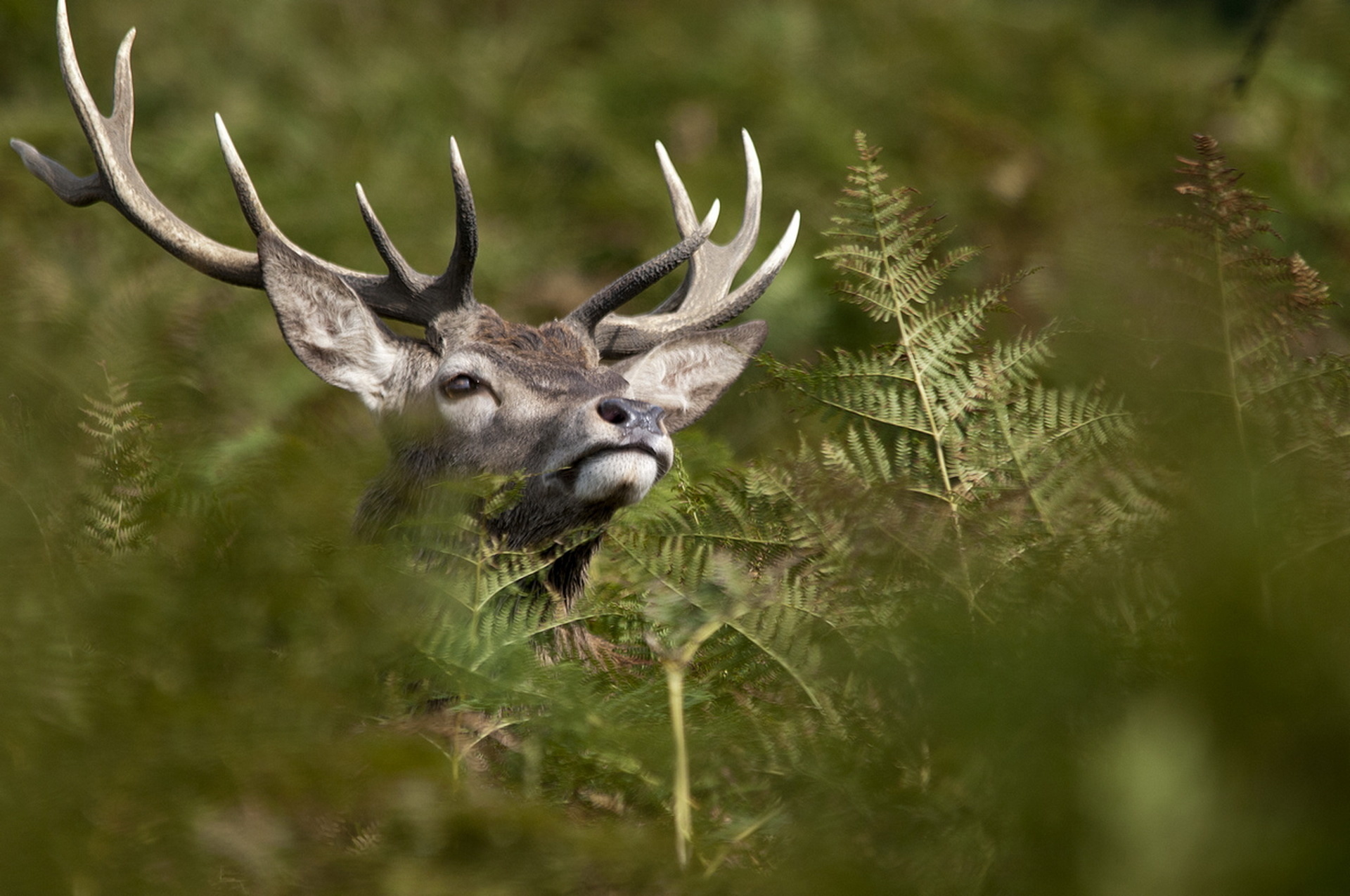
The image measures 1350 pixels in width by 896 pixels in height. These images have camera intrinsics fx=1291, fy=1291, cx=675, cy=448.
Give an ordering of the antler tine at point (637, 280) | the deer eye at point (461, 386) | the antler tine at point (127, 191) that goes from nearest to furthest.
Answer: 1. the antler tine at point (637, 280)
2. the deer eye at point (461, 386)
3. the antler tine at point (127, 191)

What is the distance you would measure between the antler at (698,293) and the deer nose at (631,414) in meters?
0.92

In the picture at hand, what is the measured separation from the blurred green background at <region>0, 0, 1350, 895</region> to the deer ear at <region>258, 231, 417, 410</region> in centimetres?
44

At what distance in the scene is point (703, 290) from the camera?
588 centimetres

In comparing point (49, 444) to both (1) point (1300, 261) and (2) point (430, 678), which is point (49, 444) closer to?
(2) point (430, 678)

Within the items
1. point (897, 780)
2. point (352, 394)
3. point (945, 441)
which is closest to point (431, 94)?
point (352, 394)

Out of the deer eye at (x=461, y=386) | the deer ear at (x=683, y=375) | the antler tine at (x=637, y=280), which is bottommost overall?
the deer eye at (x=461, y=386)

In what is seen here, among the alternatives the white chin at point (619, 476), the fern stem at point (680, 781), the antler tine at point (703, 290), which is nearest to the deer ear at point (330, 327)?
the antler tine at point (703, 290)

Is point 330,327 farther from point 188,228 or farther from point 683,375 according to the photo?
point 683,375

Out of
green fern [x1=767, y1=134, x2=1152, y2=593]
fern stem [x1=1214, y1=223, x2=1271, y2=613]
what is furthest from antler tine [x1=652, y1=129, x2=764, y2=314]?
fern stem [x1=1214, y1=223, x2=1271, y2=613]

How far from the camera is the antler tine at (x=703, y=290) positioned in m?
5.45

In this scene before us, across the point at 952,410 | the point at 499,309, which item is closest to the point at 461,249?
the point at 499,309

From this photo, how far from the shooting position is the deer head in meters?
4.04

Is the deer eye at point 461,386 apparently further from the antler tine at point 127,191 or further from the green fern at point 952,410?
the green fern at point 952,410

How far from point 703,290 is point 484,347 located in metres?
1.44
